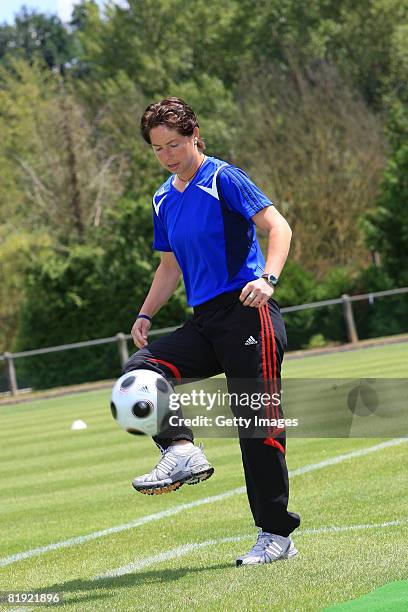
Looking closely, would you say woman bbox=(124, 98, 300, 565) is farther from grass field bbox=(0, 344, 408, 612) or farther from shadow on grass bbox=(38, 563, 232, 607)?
grass field bbox=(0, 344, 408, 612)

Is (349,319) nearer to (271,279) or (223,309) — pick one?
(223,309)

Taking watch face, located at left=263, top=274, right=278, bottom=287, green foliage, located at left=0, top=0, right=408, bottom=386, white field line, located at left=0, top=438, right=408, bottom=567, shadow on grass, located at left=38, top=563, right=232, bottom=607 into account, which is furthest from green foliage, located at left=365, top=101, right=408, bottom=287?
watch face, located at left=263, top=274, right=278, bottom=287

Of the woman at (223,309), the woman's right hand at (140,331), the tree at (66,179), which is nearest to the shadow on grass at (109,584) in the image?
the woman at (223,309)

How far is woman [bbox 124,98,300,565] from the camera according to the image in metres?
5.57

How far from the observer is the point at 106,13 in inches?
2694

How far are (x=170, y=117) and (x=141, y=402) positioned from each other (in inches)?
55.7

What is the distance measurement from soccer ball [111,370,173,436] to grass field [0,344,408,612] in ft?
2.51

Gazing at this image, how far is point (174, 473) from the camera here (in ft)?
17.9

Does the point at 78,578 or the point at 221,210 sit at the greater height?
the point at 221,210

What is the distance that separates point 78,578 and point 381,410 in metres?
6.52

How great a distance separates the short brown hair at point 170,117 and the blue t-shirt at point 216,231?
231mm

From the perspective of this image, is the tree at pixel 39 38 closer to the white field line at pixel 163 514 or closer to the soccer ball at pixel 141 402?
the white field line at pixel 163 514

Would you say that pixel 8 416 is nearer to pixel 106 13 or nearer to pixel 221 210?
pixel 221 210

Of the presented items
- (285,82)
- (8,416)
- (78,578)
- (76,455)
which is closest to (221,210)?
(78,578)
